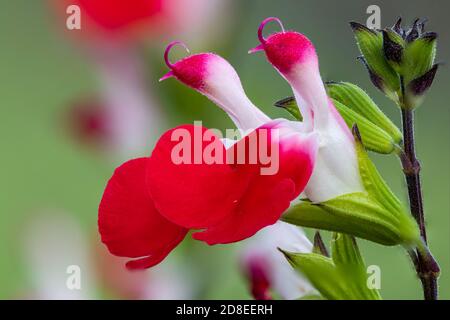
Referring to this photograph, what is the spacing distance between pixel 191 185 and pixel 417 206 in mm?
136

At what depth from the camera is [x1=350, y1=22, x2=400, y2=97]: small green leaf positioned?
0.56 meters

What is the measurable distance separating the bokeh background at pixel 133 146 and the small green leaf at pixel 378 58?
0.07 meters

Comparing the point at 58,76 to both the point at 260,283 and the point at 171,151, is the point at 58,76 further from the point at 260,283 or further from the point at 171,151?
Result: the point at 171,151

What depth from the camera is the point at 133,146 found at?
75 cm

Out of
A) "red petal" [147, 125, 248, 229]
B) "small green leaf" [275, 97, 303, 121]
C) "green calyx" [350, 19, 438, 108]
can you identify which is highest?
"green calyx" [350, 19, 438, 108]

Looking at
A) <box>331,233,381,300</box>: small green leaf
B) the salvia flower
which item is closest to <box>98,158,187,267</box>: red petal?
the salvia flower

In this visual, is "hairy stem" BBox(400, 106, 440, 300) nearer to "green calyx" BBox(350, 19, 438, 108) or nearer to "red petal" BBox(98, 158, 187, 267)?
"green calyx" BBox(350, 19, 438, 108)

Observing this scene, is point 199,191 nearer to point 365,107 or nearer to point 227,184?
point 227,184

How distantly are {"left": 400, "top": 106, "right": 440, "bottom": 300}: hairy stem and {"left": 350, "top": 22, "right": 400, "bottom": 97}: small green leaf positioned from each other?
2 cm

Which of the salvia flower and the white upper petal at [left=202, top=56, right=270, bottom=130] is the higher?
the white upper petal at [left=202, top=56, right=270, bottom=130]

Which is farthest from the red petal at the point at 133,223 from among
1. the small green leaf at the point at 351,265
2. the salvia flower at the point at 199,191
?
the small green leaf at the point at 351,265

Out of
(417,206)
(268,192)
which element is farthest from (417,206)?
(268,192)

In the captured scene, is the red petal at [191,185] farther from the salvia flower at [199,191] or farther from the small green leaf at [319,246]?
the small green leaf at [319,246]
